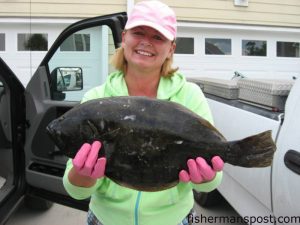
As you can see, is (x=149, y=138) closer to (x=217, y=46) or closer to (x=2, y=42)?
(x=2, y=42)

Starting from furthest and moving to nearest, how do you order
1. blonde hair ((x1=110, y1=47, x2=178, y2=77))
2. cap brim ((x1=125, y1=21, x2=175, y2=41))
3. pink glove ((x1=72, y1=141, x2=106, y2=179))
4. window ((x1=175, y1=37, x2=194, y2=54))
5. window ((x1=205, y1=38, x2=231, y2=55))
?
window ((x1=205, y1=38, x2=231, y2=55)) < window ((x1=175, y1=37, x2=194, y2=54)) < blonde hair ((x1=110, y1=47, x2=178, y2=77)) < cap brim ((x1=125, y1=21, x2=175, y2=41)) < pink glove ((x1=72, y1=141, x2=106, y2=179))

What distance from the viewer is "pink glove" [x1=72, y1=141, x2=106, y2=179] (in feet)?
4.97

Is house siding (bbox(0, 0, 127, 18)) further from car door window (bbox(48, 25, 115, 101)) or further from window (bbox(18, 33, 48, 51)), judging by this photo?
car door window (bbox(48, 25, 115, 101))

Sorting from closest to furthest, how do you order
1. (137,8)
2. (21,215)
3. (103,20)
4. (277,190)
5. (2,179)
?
(137,8) < (277,190) < (103,20) < (2,179) < (21,215)

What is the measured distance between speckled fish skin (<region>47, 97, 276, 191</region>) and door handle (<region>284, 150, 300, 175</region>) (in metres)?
1.07

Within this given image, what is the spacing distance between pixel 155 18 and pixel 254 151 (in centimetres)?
68

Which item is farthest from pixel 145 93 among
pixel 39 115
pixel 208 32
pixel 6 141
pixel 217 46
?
pixel 217 46

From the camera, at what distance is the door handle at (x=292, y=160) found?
2.56m

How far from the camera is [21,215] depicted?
4.85 metres

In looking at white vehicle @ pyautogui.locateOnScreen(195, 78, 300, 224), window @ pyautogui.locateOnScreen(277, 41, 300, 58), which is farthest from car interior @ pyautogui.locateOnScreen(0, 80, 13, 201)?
window @ pyautogui.locateOnScreen(277, 41, 300, 58)

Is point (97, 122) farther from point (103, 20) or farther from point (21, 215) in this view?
point (21, 215)

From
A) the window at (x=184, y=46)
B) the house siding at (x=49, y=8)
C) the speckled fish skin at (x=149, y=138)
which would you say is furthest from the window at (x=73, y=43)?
the window at (x=184, y=46)

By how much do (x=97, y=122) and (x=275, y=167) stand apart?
1626 mm

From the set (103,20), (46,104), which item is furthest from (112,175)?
(46,104)
